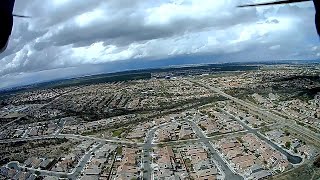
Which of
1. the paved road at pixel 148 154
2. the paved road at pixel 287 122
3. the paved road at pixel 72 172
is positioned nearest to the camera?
the paved road at pixel 148 154

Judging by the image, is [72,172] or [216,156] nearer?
[72,172]

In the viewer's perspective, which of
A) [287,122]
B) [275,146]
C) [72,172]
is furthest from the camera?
[287,122]

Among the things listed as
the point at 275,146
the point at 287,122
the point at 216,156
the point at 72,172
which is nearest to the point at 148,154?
the point at 216,156

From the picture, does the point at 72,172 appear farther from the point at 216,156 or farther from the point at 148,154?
the point at 216,156

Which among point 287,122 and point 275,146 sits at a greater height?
point 287,122

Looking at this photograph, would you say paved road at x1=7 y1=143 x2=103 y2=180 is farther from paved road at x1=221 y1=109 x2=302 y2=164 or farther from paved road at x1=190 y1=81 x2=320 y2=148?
paved road at x1=190 y1=81 x2=320 y2=148

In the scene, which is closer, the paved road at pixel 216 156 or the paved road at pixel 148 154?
the paved road at pixel 216 156

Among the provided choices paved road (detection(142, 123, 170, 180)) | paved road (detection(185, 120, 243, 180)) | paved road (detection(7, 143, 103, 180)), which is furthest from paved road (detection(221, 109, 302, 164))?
paved road (detection(7, 143, 103, 180))

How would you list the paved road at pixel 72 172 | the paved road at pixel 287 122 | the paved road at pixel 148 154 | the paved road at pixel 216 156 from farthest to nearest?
1. the paved road at pixel 287 122
2. the paved road at pixel 72 172
3. the paved road at pixel 148 154
4. the paved road at pixel 216 156

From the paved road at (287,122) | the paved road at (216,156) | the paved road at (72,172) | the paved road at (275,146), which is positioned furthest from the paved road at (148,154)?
the paved road at (287,122)

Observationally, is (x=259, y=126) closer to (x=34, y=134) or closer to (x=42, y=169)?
(x=42, y=169)

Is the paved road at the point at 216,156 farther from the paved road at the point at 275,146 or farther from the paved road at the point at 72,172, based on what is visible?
the paved road at the point at 72,172

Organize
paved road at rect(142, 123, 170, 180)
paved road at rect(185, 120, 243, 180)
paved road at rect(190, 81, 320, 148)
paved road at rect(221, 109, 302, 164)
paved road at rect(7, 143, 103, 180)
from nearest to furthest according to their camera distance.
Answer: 1. paved road at rect(185, 120, 243, 180)
2. paved road at rect(142, 123, 170, 180)
3. paved road at rect(221, 109, 302, 164)
4. paved road at rect(7, 143, 103, 180)
5. paved road at rect(190, 81, 320, 148)
